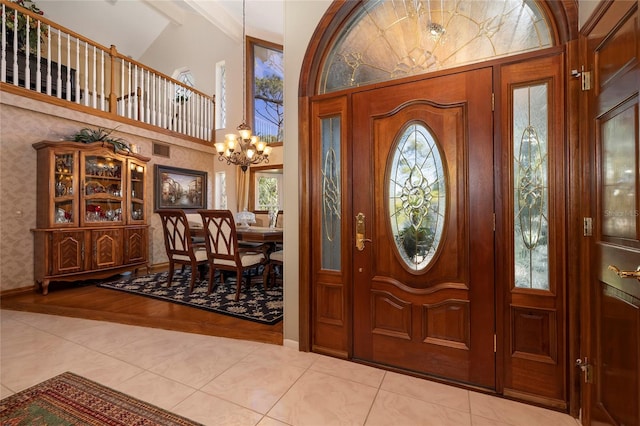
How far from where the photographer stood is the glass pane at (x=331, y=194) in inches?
88.3

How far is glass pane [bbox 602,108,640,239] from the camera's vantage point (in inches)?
45.3

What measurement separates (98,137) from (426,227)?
16.1 ft

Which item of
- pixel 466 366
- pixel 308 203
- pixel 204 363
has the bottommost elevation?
pixel 204 363

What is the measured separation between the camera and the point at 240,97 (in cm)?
663

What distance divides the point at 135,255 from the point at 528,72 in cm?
541

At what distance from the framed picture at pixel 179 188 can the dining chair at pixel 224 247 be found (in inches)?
111

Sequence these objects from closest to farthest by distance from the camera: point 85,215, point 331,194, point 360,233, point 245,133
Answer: point 360,233, point 331,194, point 85,215, point 245,133

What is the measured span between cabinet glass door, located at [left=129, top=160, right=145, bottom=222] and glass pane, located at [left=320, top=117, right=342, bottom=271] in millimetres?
3963

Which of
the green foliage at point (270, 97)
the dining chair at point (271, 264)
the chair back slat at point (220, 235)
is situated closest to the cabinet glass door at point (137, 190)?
the chair back slat at point (220, 235)

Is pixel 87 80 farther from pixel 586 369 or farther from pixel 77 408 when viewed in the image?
pixel 586 369

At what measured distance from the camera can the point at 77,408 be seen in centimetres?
166

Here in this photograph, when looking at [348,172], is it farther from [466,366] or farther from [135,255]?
[135,255]

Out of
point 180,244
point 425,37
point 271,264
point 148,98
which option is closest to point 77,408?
point 180,244

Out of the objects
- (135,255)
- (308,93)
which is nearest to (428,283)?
(308,93)
